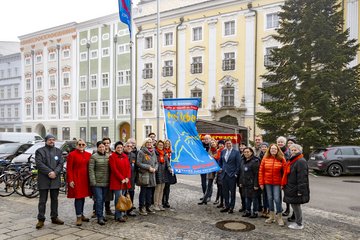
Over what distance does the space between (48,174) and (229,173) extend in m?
4.21

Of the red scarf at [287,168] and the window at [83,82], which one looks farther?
the window at [83,82]

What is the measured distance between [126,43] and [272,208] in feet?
108

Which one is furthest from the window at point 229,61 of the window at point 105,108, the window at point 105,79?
the window at point 105,108

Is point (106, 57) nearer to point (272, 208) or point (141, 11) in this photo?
point (141, 11)

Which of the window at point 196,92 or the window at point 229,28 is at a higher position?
the window at point 229,28

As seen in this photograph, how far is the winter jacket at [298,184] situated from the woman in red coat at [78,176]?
4.24 m

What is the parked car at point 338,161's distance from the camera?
15.7 m

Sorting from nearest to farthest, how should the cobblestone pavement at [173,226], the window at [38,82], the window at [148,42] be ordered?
the cobblestone pavement at [173,226]
the window at [148,42]
the window at [38,82]

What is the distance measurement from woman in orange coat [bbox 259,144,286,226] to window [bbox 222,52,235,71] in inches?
960

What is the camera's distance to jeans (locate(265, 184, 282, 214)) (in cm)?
729

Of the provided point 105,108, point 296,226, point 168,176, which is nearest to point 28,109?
point 105,108

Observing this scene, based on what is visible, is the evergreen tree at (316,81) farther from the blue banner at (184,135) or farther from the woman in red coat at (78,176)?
the woman in red coat at (78,176)

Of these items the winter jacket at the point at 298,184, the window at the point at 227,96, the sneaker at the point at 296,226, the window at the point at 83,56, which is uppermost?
the window at the point at 83,56

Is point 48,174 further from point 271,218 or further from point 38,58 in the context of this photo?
point 38,58
